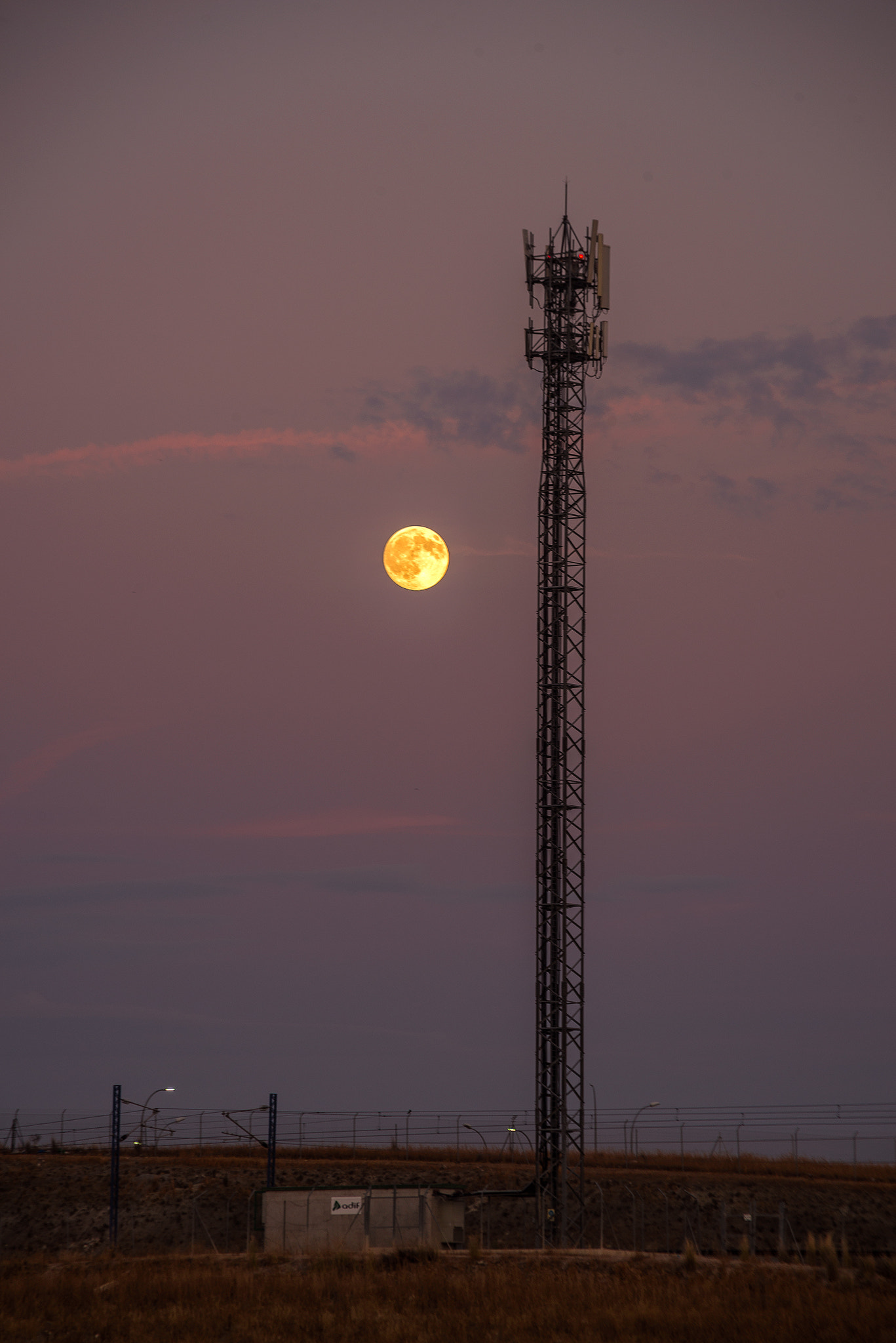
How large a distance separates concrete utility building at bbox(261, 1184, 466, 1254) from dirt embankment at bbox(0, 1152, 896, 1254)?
3951 millimetres

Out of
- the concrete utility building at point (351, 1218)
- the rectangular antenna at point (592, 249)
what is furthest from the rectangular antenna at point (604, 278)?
the concrete utility building at point (351, 1218)

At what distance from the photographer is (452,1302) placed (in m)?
38.2

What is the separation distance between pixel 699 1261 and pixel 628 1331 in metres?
7.85

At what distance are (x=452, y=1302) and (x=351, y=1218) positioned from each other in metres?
10.1

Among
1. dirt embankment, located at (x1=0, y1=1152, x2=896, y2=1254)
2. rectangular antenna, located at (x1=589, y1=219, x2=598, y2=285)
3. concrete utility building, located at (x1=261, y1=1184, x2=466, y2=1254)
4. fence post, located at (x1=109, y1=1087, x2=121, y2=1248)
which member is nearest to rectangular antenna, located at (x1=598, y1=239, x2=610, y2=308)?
rectangular antenna, located at (x1=589, y1=219, x2=598, y2=285)

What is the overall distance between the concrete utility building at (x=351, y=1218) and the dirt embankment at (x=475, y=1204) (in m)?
3.95

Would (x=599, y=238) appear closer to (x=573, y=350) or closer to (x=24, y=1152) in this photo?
(x=573, y=350)

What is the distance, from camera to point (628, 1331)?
116 ft

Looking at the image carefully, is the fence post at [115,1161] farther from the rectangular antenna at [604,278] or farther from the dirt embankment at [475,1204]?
the rectangular antenna at [604,278]

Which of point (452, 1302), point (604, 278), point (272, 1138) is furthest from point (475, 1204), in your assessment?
point (604, 278)

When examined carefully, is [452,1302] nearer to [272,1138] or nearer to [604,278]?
[272,1138]

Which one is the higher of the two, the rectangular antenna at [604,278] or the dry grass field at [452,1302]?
the rectangular antenna at [604,278]

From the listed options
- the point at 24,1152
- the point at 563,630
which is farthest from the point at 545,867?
the point at 24,1152

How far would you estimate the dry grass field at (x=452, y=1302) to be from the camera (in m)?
35.5
